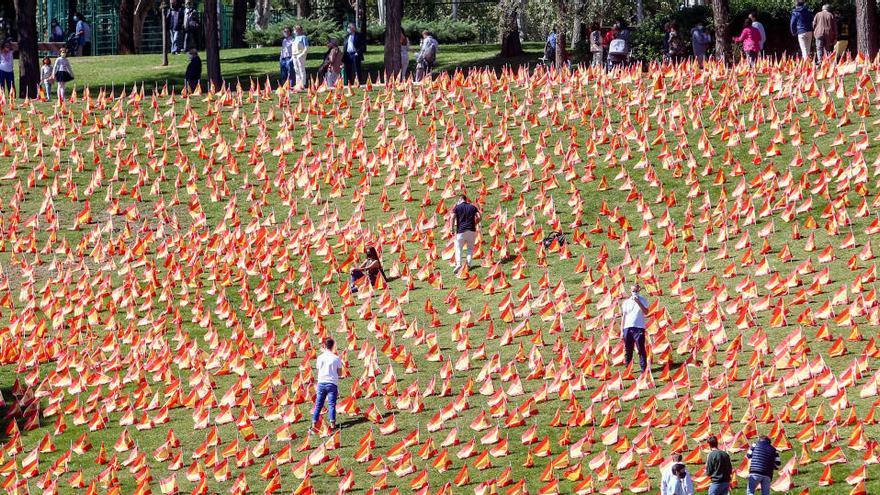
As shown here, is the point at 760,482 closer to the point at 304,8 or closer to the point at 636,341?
the point at 636,341

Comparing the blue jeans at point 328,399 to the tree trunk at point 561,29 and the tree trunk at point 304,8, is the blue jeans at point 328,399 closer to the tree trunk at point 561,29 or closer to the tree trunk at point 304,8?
the tree trunk at point 561,29

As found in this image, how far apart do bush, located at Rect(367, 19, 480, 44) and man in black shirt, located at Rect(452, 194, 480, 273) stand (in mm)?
35557

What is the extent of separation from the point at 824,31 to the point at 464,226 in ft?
48.8

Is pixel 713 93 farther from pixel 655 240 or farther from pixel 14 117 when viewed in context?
pixel 14 117

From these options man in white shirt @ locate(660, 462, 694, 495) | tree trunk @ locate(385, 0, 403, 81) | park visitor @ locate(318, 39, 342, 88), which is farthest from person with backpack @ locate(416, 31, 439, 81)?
man in white shirt @ locate(660, 462, 694, 495)

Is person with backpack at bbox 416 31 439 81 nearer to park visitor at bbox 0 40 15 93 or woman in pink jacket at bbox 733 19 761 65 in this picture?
woman in pink jacket at bbox 733 19 761 65

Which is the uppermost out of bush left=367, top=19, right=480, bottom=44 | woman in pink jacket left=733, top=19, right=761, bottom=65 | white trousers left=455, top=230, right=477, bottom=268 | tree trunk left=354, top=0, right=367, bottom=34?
tree trunk left=354, top=0, right=367, bottom=34

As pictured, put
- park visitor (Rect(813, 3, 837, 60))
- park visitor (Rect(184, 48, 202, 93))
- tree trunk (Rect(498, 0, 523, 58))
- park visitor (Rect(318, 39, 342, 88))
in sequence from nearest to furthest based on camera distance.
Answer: park visitor (Rect(813, 3, 837, 60)) < park visitor (Rect(318, 39, 342, 88)) < park visitor (Rect(184, 48, 202, 93)) < tree trunk (Rect(498, 0, 523, 58))

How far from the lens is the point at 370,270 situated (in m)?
33.6

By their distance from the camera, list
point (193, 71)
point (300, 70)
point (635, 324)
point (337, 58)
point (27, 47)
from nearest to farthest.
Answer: point (635, 324) < point (300, 70) < point (337, 58) < point (193, 71) < point (27, 47)

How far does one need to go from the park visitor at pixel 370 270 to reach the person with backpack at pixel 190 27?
1226 inches

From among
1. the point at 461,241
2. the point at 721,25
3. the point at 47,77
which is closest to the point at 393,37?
the point at 721,25

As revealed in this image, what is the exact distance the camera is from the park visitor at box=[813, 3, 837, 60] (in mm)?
44225

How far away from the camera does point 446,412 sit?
87.6 feet
